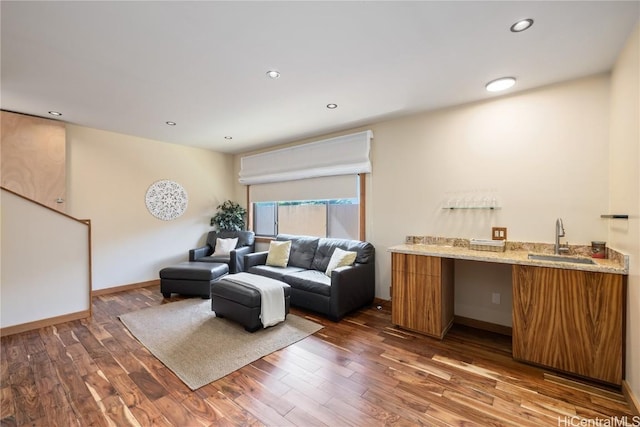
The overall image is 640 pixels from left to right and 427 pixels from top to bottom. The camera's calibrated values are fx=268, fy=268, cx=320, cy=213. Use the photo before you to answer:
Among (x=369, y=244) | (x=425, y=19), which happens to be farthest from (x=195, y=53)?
(x=369, y=244)

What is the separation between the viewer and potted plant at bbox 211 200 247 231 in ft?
18.2

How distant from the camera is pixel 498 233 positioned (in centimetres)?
292

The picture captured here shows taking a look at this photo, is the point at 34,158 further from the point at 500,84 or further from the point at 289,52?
the point at 500,84

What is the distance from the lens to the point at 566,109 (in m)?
2.58

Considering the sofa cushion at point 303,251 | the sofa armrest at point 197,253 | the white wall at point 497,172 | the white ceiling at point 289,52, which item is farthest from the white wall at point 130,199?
the white wall at point 497,172

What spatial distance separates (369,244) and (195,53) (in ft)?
9.51

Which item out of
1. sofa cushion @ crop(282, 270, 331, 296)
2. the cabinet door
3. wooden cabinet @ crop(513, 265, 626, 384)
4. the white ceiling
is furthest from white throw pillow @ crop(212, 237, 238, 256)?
wooden cabinet @ crop(513, 265, 626, 384)

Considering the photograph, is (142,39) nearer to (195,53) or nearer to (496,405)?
(195,53)

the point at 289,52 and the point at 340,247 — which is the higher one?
the point at 289,52

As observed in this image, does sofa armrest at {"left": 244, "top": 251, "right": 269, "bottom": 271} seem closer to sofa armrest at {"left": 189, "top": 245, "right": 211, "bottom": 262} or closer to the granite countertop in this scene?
sofa armrest at {"left": 189, "top": 245, "right": 211, "bottom": 262}

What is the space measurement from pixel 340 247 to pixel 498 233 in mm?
1938

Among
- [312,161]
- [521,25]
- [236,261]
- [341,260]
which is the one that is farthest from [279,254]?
[521,25]

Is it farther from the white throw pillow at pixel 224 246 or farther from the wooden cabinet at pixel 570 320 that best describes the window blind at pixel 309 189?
the wooden cabinet at pixel 570 320

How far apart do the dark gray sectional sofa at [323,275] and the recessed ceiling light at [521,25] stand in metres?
2.63
